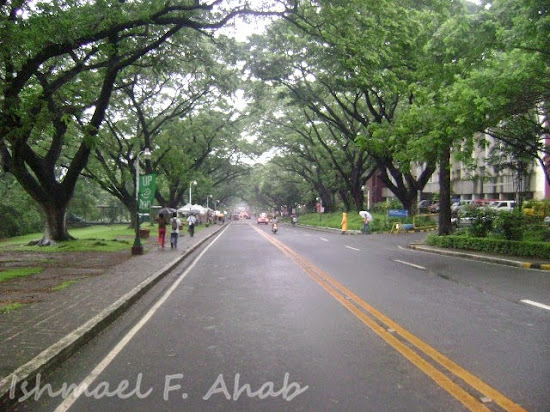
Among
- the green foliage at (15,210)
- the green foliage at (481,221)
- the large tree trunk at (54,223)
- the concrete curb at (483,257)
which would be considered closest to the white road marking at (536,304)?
the concrete curb at (483,257)

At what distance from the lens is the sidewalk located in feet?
15.8

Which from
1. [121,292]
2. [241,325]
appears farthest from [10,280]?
[241,325]

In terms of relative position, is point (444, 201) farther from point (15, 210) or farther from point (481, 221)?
point (15, 210)

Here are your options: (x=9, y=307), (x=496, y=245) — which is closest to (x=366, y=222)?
(x=496, y=245)

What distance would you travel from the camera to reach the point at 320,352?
545 cm

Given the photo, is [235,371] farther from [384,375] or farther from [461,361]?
[461,361]

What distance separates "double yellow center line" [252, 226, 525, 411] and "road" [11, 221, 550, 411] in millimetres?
15

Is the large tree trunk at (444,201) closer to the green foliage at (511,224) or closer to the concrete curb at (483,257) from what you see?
the concrete curb at (483,257)

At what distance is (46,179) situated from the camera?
2194 centimetres

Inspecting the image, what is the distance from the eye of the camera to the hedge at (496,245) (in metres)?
15.3

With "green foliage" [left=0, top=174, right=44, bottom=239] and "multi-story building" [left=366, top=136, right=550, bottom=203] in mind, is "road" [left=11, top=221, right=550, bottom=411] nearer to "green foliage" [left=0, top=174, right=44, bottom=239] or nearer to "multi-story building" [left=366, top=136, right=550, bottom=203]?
"multi-story building" [left=366, top=136, right=550, bottom=203]

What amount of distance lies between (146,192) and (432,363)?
1577 cm

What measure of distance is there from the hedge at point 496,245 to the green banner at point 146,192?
42.1ft

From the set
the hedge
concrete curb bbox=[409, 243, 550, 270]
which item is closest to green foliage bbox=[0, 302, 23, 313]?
concrete curb bbox=[409, 243, 550, 270]
